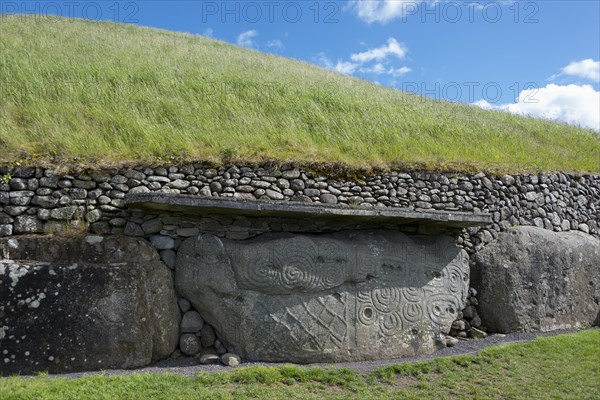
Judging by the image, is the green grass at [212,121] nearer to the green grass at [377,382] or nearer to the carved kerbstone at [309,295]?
the carved kerbstone at [309,295]

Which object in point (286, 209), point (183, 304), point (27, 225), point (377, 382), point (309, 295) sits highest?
point (286, 209)

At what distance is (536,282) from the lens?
32.0 ft

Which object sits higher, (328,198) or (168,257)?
(328,198)

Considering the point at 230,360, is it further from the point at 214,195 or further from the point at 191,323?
the point at 214,195

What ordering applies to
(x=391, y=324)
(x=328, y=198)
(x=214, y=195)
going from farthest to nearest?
(x=328, y=198), (x=214, y=195), (x=391, y=324)

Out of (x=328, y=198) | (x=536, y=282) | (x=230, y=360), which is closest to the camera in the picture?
(x=230, y=360)

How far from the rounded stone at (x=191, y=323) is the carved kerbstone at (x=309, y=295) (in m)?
0.12

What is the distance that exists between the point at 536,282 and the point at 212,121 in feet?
22.5

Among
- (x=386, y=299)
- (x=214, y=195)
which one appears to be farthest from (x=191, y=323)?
(x=386, y=299)

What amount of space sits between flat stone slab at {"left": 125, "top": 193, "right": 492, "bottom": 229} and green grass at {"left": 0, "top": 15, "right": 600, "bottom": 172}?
1359 mm

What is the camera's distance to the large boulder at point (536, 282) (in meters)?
9.54

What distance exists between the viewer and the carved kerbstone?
7727 millimetres

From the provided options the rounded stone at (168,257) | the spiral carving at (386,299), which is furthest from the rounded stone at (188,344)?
the spiral carving at (386,299)

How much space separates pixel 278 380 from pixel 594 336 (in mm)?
6091
